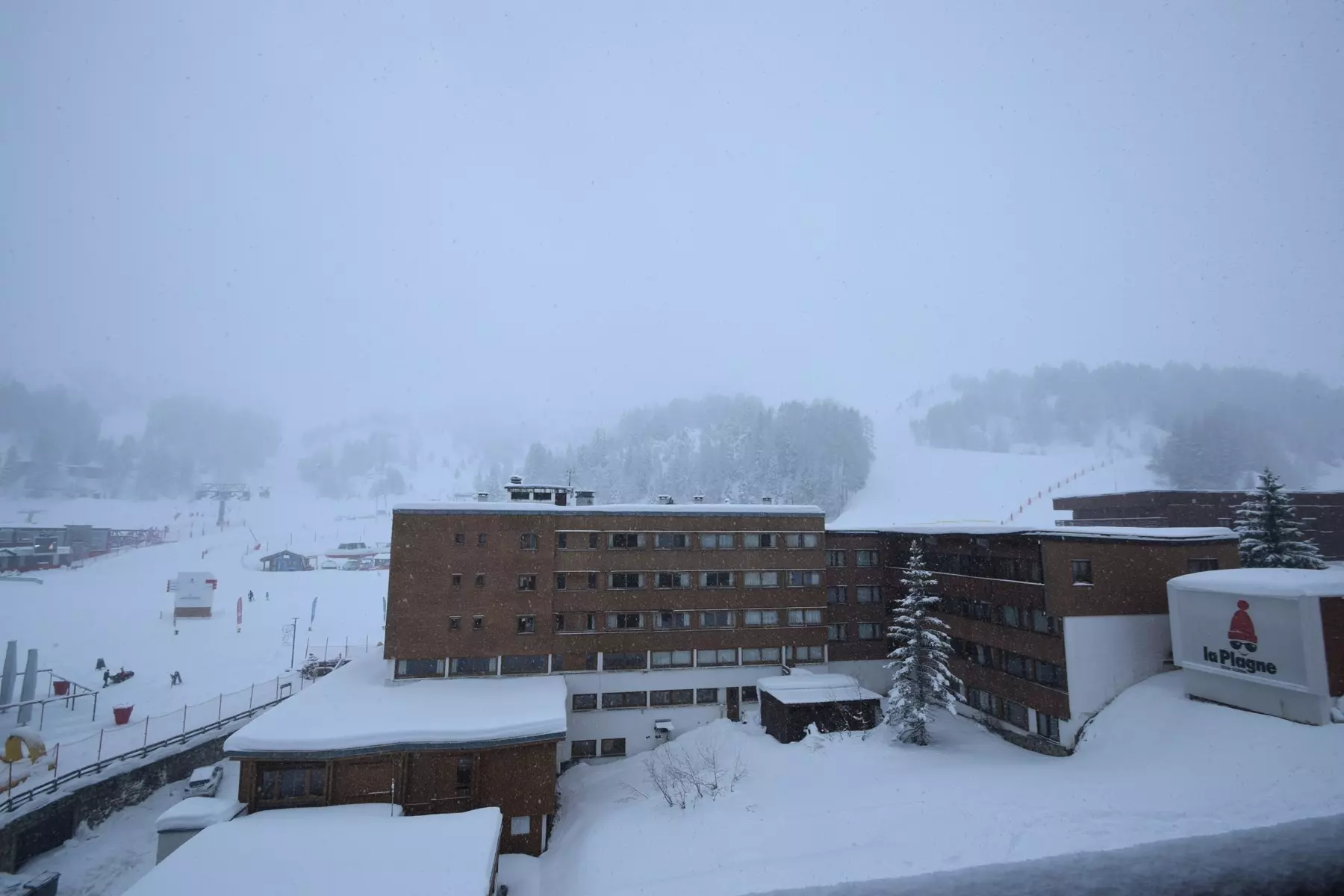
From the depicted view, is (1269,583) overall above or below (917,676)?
above

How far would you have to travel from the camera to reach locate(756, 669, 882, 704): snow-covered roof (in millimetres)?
33031

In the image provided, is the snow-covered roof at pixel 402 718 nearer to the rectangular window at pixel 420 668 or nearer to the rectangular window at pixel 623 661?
the rectangular window at pixel 420 668

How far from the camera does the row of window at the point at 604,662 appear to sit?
3278 cm

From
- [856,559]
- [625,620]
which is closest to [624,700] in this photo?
[625,620]

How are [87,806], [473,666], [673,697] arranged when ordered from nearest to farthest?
[87,806] → [473,666] → [673,697]

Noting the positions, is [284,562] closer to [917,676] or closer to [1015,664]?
[917,676]

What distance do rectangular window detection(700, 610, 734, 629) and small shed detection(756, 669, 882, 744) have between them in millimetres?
3979

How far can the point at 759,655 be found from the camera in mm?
37750

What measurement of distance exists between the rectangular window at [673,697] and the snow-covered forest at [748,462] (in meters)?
56.3

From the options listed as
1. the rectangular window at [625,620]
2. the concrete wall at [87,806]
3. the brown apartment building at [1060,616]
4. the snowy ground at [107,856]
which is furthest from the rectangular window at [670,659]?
the concrete wall at [87,806]

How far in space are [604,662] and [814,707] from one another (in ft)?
37.8

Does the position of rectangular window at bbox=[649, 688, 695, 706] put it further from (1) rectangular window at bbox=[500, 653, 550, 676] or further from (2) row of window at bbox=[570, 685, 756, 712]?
(1) rectangular window at bbox=[500, 653, 550, 676]

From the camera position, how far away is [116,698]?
1607 inches

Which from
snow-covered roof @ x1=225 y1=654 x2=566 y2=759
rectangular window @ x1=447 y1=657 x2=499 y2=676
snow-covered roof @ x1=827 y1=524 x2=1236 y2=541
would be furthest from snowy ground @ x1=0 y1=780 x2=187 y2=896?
snow-covered roof @ x1=827 y1=524 x2=1236 y2=541
